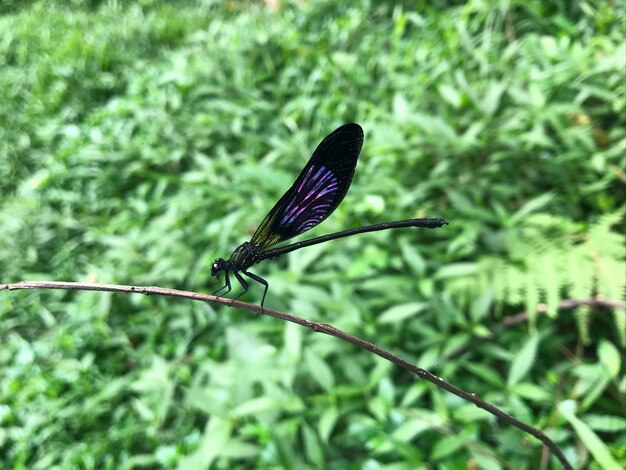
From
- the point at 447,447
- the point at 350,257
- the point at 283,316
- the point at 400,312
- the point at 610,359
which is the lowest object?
the point at 610,359

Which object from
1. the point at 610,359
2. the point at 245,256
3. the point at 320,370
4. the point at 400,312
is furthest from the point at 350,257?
the point at 245,256

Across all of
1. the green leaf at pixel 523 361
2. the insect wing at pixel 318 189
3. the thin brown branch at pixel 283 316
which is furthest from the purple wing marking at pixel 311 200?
the green leaf at pixel 523 361

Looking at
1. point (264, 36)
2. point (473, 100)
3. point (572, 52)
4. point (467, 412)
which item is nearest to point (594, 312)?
point (467, 412)

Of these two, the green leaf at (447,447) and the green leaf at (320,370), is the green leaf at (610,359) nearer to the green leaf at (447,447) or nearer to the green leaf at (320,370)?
the green leaf at (447,447)

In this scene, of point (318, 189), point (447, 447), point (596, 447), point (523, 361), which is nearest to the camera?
point (318, 189)

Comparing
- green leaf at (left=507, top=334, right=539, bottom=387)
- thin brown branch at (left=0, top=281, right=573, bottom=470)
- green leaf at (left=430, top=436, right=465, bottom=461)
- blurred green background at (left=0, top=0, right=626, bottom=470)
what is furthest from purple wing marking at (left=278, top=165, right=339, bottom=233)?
green leaf at (left=507, top=334, right=539, bottom=387)

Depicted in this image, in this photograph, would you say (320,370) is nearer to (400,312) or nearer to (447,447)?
(400,312)

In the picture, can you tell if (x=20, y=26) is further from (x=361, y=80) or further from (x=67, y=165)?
(x=361, y=80)
